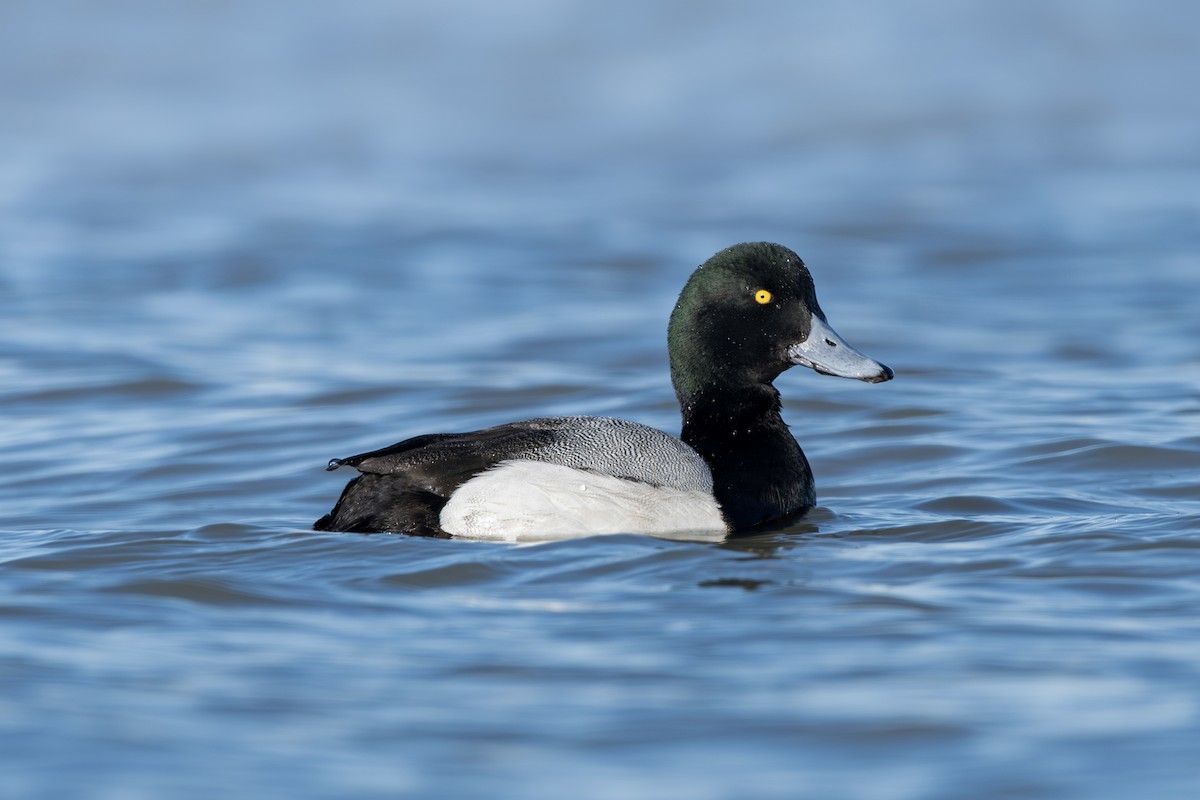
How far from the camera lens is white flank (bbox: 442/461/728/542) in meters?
6.54

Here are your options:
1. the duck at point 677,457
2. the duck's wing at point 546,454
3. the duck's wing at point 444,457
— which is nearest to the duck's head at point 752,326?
the duck at point 677,457

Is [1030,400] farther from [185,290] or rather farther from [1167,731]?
[185,290]

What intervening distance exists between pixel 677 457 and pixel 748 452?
48cm

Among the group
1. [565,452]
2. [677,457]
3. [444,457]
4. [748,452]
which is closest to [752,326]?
[748,452]

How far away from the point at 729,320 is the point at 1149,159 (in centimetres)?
1320

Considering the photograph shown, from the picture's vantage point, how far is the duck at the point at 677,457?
6.57 m

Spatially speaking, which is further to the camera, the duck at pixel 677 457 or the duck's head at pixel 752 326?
the duck's head at pixel 752 326

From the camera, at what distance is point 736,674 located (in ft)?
16.6

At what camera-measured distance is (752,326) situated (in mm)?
7570

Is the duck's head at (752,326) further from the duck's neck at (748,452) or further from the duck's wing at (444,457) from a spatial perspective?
the duck's wing at (444,457)

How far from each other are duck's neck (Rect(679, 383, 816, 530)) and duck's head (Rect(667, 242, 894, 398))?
68 mm

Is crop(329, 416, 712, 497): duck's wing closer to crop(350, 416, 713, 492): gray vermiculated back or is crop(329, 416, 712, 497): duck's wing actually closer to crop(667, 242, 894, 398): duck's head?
crop(350, 416, 713, 492): gray vermiculated back

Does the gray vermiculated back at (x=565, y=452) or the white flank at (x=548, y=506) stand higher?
the gray vermiculated back at (x=565, y=452)

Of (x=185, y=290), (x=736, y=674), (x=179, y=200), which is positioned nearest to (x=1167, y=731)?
(x=736, y=674)
